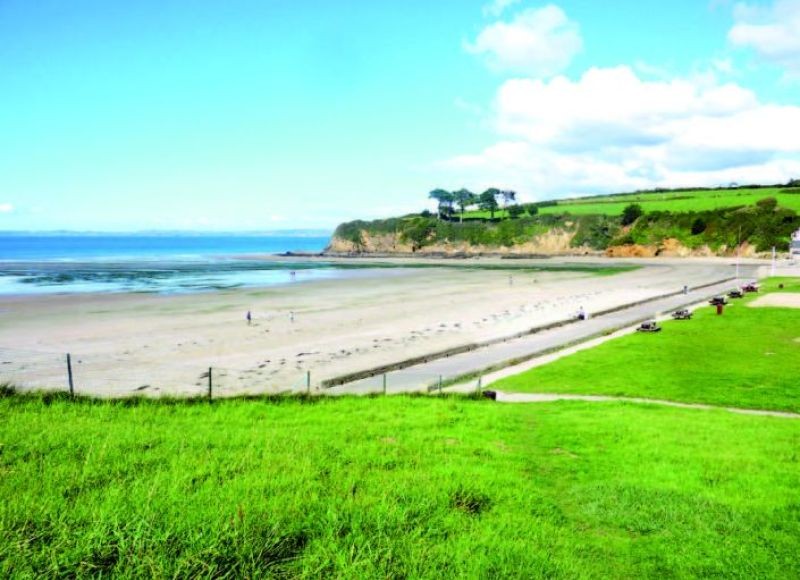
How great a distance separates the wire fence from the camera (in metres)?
25.8

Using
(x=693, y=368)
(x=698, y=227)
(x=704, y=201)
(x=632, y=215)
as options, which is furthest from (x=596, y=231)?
(x=693, y=368)

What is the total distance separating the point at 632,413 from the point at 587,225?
16360cm

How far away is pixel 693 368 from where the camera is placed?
29.4 m

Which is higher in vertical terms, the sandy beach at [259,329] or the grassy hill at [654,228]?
the grassy hill at [654,228]

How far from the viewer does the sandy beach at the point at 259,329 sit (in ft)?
98.5

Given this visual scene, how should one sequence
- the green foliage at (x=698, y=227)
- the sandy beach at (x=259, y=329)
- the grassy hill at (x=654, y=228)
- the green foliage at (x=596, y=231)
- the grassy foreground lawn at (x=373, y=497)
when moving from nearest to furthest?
the grassy foreground lawn at (x=373, y=497), the sandy beach at (x=259, y=329), the grassy hill at (x=654, y=228), the green foliage at (x=698, y=227), the green foliage at (x=596, y=231)

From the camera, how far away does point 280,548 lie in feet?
23.5

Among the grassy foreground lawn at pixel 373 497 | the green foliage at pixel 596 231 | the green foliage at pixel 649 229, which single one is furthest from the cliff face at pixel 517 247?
the grassy foreground lawn at pixel 373 497

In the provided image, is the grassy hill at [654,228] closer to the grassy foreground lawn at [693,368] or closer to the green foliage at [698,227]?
the green foliage at [698,227]

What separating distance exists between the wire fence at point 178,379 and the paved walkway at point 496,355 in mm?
57

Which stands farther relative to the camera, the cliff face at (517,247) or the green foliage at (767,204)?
the cliff face at (517,247)

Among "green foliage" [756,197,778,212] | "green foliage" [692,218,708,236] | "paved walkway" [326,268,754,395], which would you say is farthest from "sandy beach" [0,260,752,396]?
"green foliage" [756,197,778,212]

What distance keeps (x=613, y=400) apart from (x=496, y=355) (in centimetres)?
1197

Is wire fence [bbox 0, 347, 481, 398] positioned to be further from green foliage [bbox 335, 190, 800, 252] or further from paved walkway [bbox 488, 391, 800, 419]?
green foliage [bbox 335, 190, 800, 252]
